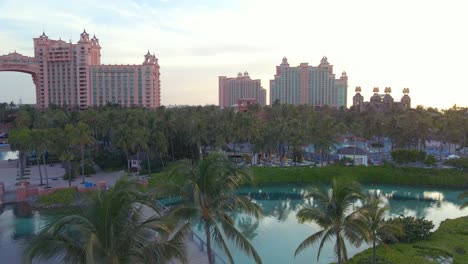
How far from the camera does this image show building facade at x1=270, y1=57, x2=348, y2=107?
147m

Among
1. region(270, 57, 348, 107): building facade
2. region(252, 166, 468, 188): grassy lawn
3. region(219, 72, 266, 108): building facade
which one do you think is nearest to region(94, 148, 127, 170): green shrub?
region(252, 166, 468, 188): grassy lawn

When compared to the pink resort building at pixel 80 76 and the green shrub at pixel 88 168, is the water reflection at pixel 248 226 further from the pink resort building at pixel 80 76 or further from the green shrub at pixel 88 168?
the pink resort building at pixel 80 76

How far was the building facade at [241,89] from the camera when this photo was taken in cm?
17338

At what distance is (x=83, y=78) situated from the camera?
389 ft

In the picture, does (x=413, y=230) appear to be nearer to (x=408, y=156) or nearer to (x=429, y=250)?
(x=429, y=250)

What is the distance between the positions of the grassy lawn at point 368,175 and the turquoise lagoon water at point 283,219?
142 centimetres

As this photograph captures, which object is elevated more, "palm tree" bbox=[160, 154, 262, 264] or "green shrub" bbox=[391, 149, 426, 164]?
"palm tree" bbox=[160, 154, 262, 264]

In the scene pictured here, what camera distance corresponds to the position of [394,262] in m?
17.3

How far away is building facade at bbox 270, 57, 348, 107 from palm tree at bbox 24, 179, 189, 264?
139197 millimetres

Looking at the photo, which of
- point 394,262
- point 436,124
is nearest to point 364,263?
point 394,262

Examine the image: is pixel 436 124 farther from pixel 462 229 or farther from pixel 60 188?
pixel 60 188

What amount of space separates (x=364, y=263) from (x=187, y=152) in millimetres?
34816

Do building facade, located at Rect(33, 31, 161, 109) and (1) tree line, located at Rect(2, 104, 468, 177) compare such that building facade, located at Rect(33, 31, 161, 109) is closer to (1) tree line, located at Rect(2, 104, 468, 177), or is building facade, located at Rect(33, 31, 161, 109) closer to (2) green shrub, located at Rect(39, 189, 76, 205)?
(1) tree line, located at Rect(2, 104, 468, 177)

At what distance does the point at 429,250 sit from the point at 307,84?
132m
